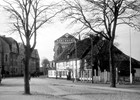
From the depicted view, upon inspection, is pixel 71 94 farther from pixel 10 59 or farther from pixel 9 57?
pixel 10 59

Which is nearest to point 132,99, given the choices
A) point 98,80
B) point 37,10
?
point 37,10

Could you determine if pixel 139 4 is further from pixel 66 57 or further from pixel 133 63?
pixel 66 57

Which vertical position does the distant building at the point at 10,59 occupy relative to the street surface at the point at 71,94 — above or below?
above

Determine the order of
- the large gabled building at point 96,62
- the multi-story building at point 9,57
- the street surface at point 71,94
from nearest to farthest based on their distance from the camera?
1. the street surface at point 71,94
2. the large gabled building at point 96,62
3. the multi-story building at point 9,57

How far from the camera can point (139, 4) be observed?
101 ft

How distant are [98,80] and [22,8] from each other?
88.7 ft

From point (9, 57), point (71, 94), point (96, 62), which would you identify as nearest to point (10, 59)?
point (9, 57)

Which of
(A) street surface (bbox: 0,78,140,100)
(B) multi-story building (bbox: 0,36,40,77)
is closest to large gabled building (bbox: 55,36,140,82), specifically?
(A) street surface (bbox: 0,78,140,100)

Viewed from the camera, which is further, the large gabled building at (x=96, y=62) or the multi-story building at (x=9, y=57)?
the multi-story building at (x=9, y=57)

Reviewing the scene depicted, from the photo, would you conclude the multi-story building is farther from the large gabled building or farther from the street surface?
the street surface

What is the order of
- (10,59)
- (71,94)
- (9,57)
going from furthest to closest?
(10,59)
(9,57)
(71,94)

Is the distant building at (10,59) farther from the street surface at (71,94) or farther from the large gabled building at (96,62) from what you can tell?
the street surface at (71,94)

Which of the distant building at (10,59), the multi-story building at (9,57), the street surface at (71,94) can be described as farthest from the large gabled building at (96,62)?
the distant building at (10,59)

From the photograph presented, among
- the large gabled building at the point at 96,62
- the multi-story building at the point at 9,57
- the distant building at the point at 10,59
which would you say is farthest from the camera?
the distant building at the point at 10,59
